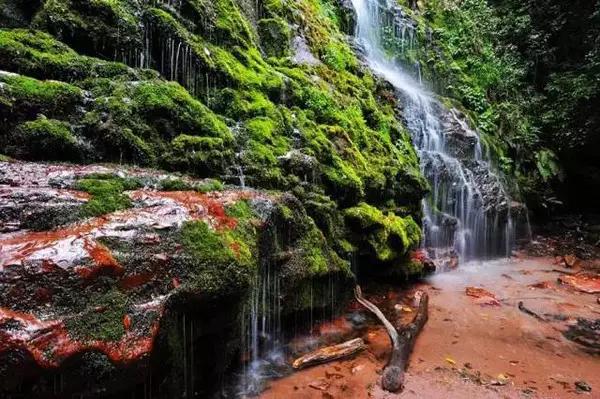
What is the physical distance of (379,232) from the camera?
6898 mm

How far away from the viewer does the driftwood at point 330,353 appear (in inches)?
184

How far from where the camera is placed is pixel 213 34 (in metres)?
6.47

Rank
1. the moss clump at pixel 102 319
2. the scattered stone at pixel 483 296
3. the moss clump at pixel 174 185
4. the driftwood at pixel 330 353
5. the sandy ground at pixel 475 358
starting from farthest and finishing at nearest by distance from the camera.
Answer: the scattered stone at pixel 483 296, the driftwood at pixel 330 353, the sandy ground at pixel 475 358, the moss clump at pixel 174 185, the moss clump at pixel 102 319

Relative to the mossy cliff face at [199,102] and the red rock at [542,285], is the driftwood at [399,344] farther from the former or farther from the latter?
the red rock at [542,285]

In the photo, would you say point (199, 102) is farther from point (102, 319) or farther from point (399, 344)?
point (399, 344)

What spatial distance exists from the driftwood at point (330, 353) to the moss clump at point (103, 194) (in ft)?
8.43

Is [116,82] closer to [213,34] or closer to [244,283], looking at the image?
[213,34]

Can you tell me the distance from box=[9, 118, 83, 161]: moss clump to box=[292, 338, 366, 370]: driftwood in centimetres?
314

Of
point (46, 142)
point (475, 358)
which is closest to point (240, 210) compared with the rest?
point (46, 142)

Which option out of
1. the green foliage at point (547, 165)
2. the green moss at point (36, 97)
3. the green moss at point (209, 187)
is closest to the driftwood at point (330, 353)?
the green moss at point (209, 187)

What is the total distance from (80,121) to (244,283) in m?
2.41

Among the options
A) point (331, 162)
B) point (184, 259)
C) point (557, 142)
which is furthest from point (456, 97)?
point (184, 259)

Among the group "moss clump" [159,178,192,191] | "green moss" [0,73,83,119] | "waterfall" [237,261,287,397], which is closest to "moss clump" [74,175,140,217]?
"moss clump" [159,178,192,191]

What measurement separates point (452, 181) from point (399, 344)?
7.03m
